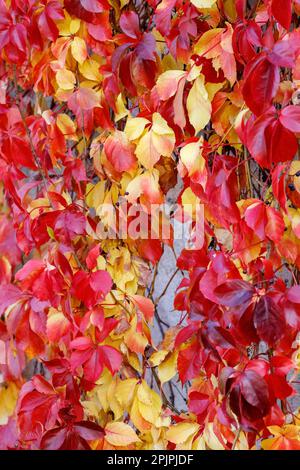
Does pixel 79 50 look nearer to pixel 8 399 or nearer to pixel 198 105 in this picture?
pixel 198 105

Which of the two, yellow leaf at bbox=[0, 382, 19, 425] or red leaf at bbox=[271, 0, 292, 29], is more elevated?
red leaf at bbox=[271, 0, 292, 29]

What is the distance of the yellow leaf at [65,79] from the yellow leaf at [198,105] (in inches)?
11.8

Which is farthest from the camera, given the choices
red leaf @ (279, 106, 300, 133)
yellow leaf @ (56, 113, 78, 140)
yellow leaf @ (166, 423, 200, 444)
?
yellow leaf @ (56, 113, 78, 140)

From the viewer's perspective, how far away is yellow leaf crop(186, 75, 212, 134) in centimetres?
121

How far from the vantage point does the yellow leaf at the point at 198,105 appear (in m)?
1.21

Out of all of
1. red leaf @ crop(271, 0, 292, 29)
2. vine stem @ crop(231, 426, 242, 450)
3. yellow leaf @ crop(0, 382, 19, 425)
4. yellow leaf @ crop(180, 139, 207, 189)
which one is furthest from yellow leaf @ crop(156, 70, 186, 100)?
yellow leaf @ crop(0, 382, 19, 425)

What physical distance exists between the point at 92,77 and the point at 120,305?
18.6 inches

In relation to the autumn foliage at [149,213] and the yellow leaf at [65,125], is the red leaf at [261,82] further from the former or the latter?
the yellow leaf at [65,125]

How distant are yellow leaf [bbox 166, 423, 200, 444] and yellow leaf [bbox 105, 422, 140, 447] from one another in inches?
3.2

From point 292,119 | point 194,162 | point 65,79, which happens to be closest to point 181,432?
point 194,162

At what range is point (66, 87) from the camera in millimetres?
1408

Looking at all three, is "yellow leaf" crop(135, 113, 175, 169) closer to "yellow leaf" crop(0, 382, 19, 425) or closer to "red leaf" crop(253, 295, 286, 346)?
"red leaf" crop(253, 295, 286, 346)

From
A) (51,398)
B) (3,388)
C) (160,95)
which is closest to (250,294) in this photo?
(160,95)

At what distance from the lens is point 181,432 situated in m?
1.32
